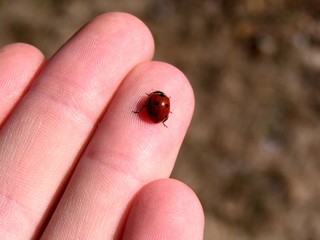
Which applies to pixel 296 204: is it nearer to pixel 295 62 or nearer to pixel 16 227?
pixel 295 62

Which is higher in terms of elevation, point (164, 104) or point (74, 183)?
point (164, 104)

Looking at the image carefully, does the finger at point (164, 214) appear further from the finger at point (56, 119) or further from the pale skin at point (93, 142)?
the finger at point (56, 119)

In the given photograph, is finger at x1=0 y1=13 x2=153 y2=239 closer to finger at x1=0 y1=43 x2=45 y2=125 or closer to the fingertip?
finger at x1=0 y1=43 x2=45 y2=125

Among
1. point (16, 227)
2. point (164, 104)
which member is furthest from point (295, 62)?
point (16, 227)

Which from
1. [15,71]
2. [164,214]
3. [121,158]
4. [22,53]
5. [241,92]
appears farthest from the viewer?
[241,92]

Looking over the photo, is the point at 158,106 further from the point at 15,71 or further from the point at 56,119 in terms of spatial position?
the point at 15,71

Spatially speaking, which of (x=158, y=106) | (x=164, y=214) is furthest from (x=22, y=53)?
(x=164, y=214)

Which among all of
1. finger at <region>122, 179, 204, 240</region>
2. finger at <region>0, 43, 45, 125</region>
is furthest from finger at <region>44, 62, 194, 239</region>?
finger at <region>0, 43, 45, 125</region>
